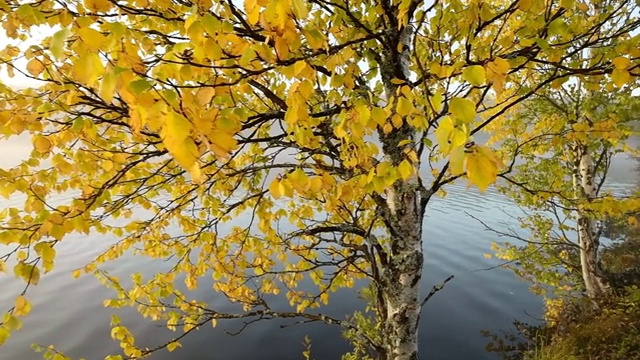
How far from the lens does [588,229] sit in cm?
804

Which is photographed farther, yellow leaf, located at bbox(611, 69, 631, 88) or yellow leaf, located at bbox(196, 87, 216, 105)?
yellow leaf, located at bbox(611, 69, 631, 88)

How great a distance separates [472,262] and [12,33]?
21598mm

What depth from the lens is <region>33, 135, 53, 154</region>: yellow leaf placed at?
2.21 metres

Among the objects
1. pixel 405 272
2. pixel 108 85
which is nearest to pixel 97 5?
pixel 108 85

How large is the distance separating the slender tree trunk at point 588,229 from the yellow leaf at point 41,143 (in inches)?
348

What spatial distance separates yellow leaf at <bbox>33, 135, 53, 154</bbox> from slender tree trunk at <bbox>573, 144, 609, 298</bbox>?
29.0ft

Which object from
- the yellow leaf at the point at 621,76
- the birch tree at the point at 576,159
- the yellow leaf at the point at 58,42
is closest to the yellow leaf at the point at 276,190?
the yellow leaf at the point at 58,42

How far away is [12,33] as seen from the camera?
6.33 ft

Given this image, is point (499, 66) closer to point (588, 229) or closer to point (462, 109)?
point (462, 109)

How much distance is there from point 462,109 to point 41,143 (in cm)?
253

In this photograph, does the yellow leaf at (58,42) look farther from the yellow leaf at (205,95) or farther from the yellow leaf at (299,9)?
the yellow leaf at (299,9)

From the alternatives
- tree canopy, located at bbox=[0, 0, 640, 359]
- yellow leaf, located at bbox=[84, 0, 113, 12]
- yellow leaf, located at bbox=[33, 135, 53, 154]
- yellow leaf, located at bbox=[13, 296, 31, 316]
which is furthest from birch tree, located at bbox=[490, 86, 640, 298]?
yellow leaf, located at bbox=[13, 296, 31, 316]

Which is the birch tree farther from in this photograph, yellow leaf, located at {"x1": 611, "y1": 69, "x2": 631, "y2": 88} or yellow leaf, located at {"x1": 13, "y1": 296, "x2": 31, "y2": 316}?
yellow leaf, located at {"x1": 13, "y1": 296, "x2": 31, "y2": 316}

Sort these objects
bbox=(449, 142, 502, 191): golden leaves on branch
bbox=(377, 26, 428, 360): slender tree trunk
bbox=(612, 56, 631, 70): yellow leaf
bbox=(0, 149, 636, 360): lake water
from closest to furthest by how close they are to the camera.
Result: bbox=(449, 142, 502, 191): golden leaves on branch → bbox=(612, 56, 631, 70): yellow leaf → bbox=(377, 26, 428, 360): slender tree trunk → bbox=(0, 149, 636, 360): lake water
